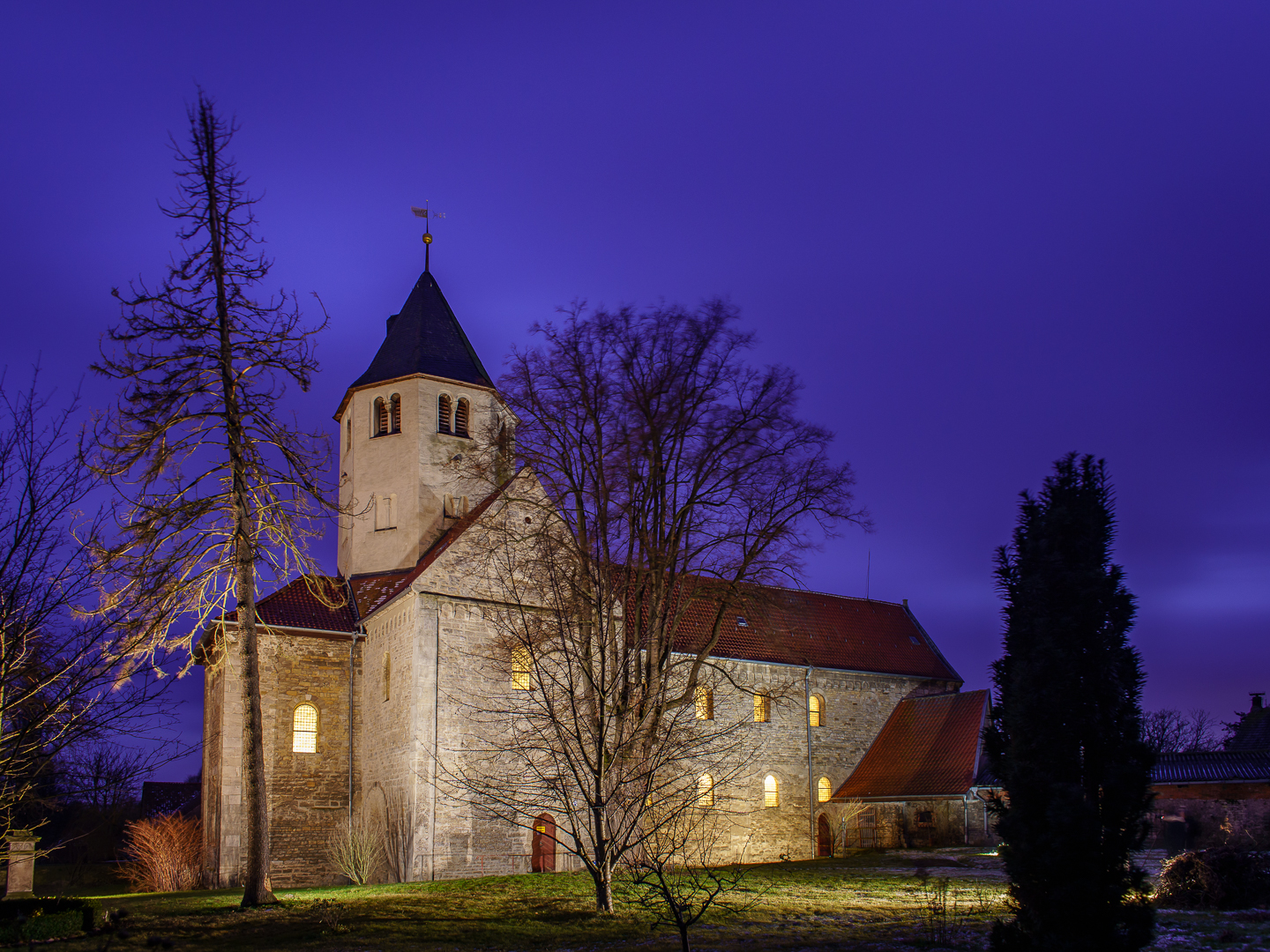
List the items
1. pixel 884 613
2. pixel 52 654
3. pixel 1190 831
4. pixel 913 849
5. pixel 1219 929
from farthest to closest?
pixel 884 613 < pixel 913 849 < pixel 1190 831 < pixel 1219 929 < pixel 52 654

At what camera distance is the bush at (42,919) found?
11.8 m

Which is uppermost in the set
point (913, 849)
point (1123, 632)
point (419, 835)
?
point (1123, 632)

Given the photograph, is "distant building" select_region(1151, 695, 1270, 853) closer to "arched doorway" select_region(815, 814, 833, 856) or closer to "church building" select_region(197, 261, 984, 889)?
"arched doorway" select_region(815, 814, 833, 856)

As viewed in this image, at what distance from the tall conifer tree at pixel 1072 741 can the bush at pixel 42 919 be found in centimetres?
1093

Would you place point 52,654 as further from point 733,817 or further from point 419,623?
point 733,817

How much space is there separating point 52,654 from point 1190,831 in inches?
1046

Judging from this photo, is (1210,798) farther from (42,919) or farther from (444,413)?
(42,919)

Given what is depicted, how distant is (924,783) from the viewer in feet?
104

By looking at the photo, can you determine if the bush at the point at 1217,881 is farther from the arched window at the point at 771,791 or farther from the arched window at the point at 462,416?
the arched window at the point at 462,416

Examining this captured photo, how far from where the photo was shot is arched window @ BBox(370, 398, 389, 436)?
3066 cm

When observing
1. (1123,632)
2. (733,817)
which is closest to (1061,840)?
(1123,632)

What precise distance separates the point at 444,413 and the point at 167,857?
14.1 meters

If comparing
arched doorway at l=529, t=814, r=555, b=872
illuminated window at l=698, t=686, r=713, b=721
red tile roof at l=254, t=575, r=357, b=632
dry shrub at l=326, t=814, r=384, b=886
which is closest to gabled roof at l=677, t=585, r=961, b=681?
illuminated window at l=698, t=686, r=713, b=721

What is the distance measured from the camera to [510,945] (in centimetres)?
1215
